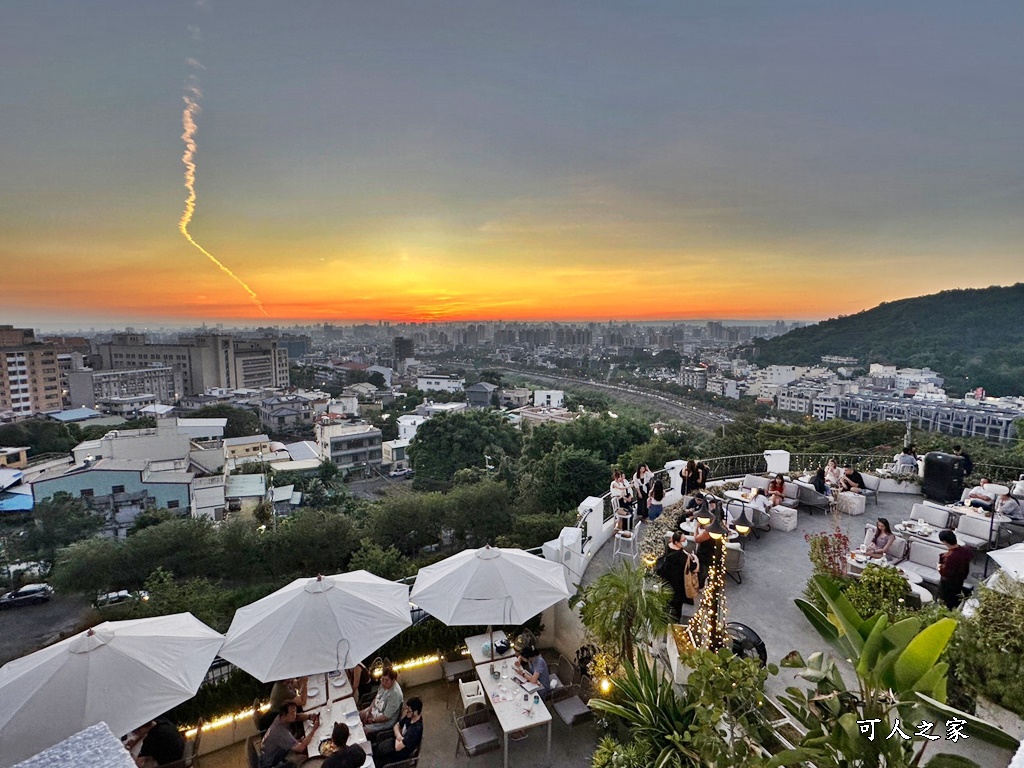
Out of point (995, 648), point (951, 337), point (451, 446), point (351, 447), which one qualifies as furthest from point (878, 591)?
point (951, 337)

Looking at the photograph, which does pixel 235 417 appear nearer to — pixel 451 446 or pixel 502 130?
pixel 451 446

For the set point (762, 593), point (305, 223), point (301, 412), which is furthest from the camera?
point (301, 412)

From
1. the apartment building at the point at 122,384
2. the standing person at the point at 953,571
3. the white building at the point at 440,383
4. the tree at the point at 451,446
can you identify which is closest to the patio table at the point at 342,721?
the standing person at the point at 953,571

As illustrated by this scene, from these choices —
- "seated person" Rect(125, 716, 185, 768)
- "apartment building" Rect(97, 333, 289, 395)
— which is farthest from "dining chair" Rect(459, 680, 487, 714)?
"apartment building" Rect(97, 333, 289, 395)

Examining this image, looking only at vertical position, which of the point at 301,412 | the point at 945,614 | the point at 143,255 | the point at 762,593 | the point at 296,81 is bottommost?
the point at 301,412

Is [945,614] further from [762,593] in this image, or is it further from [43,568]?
[43,568]

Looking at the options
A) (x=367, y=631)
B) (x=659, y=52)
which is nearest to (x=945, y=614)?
(x=367, y=631)
